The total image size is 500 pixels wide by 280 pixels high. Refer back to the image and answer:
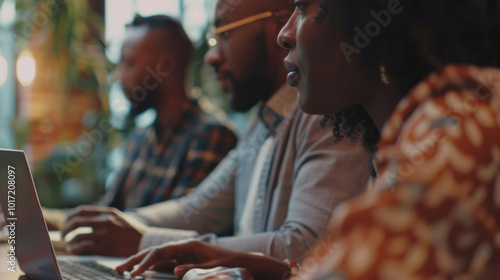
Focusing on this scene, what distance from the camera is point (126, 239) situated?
1456 millimetres

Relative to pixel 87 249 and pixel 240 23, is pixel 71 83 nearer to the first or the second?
pixel 240 23

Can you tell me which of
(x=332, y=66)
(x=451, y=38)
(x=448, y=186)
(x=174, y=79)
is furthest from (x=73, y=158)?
(x=448, y=186)

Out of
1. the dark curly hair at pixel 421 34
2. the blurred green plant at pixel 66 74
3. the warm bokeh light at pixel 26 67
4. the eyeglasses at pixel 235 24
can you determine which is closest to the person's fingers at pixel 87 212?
the eyeglasses at pixel 235 24

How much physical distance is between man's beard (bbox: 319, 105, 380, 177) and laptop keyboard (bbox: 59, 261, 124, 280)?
0.48m

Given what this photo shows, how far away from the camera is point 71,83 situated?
3578 mm

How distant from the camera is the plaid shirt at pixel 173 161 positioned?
7.72 ft

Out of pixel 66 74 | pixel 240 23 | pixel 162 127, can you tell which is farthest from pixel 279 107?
pixel 66 74

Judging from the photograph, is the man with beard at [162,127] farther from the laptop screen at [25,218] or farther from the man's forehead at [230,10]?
the laptop screen at [25,218]

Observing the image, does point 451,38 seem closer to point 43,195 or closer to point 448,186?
point 448,186

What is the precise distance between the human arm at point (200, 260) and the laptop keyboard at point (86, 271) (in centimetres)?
3

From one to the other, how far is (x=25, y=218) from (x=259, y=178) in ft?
2.47

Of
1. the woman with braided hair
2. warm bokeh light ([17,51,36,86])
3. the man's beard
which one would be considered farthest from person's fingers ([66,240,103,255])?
warm bokeh light ([17,51,36,86])

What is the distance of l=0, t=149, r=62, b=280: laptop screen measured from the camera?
2.86 feet

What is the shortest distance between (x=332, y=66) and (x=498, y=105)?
1.46 feet
